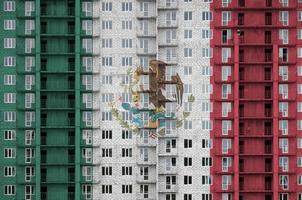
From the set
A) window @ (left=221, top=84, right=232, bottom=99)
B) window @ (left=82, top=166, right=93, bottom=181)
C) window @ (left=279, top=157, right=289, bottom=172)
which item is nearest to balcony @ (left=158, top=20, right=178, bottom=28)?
window @ (left=221, top=84, right=232, bottom=99)

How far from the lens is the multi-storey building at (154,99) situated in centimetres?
9756

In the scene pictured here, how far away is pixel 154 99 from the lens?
322ft

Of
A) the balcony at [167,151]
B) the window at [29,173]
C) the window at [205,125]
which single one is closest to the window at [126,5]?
the window at [205,125]

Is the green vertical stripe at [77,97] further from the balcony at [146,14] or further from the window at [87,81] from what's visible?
the balcony at [146,14]

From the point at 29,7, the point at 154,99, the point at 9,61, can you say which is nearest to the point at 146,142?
the point at 154,99

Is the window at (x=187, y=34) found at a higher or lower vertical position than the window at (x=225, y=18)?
lower

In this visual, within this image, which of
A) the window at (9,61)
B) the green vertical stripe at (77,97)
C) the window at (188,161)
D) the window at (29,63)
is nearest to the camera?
A: the green vertical stripe at (77,97)

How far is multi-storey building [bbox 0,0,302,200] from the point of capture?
97.6m

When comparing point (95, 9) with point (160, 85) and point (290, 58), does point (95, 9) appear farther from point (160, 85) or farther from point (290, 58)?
point (290, 58)

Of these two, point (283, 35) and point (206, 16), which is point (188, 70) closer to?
point (206, 16)

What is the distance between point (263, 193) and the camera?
97375mm

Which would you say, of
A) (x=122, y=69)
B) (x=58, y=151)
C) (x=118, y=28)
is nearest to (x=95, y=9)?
(x=118, y=28)

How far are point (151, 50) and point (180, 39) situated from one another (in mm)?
5340

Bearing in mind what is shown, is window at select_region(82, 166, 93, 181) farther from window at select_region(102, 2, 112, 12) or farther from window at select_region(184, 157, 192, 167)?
window at select_region(102, 2, 112, 12)
